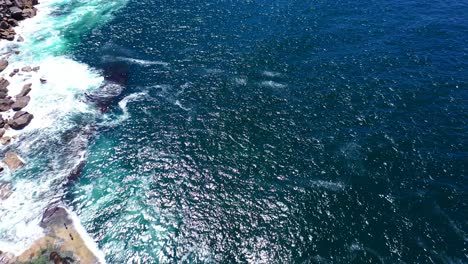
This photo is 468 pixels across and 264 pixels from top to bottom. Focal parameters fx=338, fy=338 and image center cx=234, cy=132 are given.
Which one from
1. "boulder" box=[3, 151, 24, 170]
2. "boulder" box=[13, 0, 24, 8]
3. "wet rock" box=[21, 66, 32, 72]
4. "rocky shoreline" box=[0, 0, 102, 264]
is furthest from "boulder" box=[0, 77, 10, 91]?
"boulder" box=[13, 0, 24, 8]

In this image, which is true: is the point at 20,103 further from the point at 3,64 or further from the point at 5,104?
the point at 3,64

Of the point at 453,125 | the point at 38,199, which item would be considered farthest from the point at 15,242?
the point at 453,125

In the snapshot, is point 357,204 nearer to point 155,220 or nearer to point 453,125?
point 453,125

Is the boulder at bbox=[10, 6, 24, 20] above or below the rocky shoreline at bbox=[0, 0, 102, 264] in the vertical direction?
above

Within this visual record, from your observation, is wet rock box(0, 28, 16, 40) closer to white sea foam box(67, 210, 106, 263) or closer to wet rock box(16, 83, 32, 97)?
wet rock box(16, 83, 32, 97)

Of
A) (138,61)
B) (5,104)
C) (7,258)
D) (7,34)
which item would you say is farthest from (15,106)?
(7,258)

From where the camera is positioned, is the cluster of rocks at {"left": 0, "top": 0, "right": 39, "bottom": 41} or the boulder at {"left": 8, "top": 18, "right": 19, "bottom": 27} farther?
the boulder at {"left": 8, "top": 18, "right": 19, "bottom": 27}

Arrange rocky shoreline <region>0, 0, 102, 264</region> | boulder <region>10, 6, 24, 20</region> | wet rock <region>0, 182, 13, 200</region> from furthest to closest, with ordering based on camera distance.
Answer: boulder <region>10, 6, 24, 20</region> < wet rock <region>0, 182, 13, 200</region> < rocky shoreline <region>0, 0, 102, 264</region>
